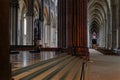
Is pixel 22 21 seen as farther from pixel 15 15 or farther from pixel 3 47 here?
pixel 3 47

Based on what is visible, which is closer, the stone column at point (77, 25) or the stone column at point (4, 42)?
the stone column at point (4, 42)

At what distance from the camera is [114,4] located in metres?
35.8

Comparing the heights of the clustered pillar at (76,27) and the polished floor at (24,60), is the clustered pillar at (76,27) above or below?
above

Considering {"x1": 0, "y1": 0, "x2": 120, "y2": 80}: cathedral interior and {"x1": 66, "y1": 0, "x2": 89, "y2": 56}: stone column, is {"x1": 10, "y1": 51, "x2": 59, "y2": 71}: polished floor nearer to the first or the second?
{"x1": 0, "y1": 0, "x2": 120, "y2": 80}: cathedral interior

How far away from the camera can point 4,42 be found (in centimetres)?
236


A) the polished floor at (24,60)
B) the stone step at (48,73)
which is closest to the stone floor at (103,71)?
A: the stone step at (48,73)

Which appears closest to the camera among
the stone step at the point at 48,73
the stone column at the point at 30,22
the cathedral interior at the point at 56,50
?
the cathedral interior at the point at 56,50

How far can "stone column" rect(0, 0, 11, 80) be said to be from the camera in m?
2.31

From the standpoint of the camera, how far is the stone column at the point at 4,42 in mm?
2311

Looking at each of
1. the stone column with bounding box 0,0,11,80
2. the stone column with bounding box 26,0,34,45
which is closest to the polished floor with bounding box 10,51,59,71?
the stone column with bounding box 0,0,11,80

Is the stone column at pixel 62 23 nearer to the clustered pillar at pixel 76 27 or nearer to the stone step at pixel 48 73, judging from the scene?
the clustered pillar at pixel 76 27

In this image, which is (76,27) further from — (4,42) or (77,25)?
(4,42)

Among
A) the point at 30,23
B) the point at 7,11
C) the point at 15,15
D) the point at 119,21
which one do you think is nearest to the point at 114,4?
the point at 119,21

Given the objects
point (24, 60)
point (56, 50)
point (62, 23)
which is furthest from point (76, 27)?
point (24, 60)
